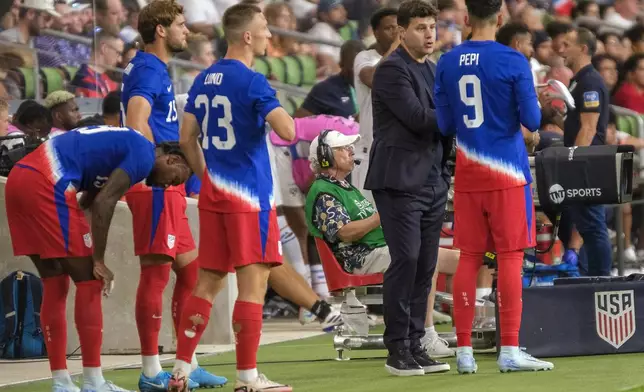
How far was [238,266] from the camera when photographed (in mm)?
6406

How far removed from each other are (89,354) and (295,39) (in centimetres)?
897

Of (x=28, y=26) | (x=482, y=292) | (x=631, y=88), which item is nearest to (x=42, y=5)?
(x=28, y=26)

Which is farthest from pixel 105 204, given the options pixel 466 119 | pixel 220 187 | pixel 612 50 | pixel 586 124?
pixel 612 50

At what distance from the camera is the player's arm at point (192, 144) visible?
21.8ft

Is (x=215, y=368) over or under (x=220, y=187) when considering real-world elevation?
under

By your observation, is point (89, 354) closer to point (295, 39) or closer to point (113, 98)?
point (113, 98)

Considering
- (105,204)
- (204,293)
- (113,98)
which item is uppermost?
(113,98)

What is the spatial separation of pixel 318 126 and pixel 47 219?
17.4 feet

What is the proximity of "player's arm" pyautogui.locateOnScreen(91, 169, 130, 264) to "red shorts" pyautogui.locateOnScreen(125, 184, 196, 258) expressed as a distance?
64 centimetres

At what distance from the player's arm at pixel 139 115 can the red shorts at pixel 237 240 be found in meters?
0.78

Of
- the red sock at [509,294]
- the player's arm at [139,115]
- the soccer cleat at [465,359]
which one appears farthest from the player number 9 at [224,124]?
the soccer cleat at [465,359]

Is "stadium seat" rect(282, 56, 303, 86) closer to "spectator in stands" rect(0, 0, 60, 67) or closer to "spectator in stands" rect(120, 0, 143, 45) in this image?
"spectator in stands" rect(120, 0, 143, 45)

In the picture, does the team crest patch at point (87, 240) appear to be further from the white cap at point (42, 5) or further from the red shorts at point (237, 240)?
the white cap at point (42, 5)

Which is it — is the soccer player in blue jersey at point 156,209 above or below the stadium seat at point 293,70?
below
